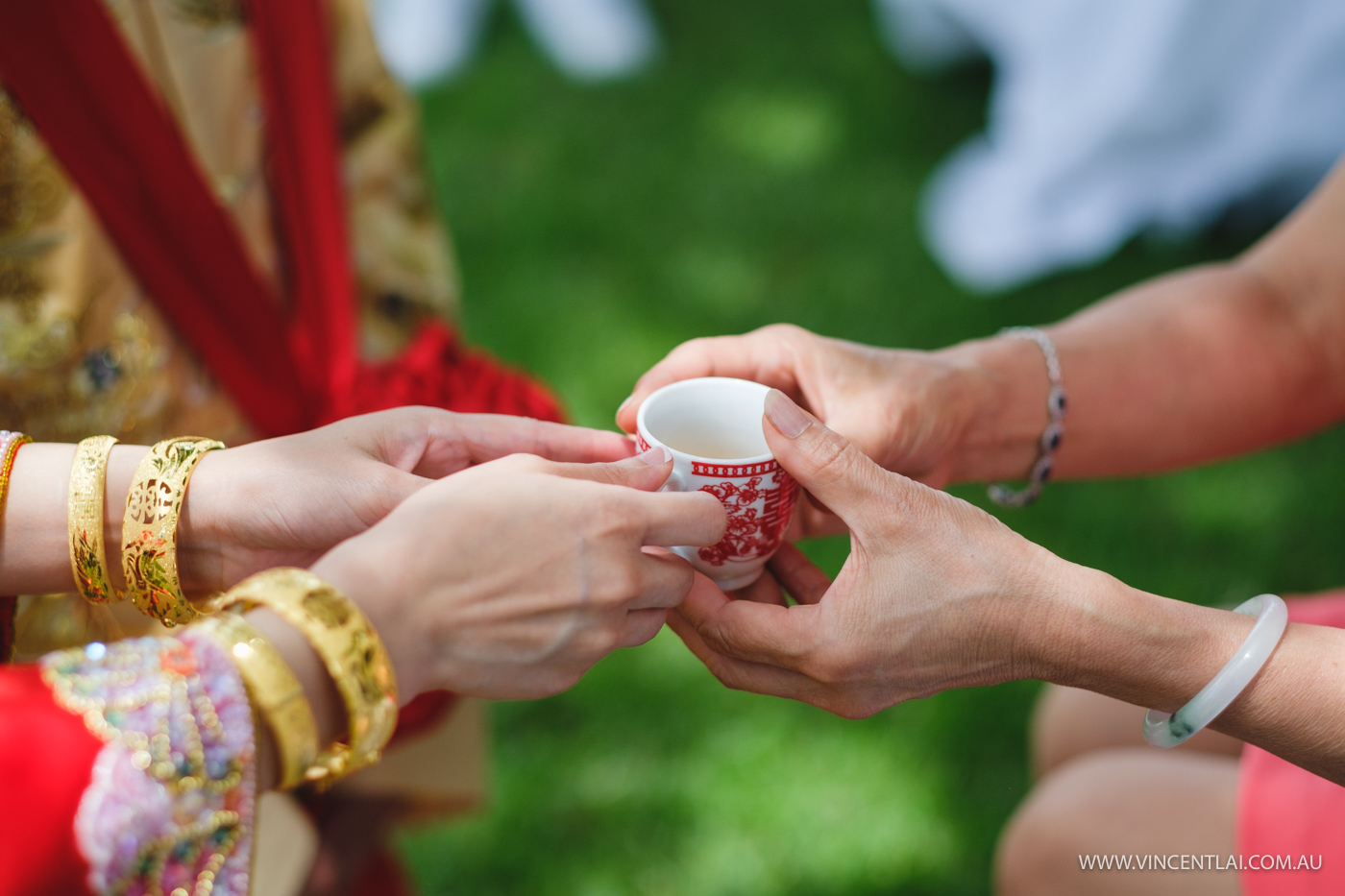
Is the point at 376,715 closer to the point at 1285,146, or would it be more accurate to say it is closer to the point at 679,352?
the point at 679,352

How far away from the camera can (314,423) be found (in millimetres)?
1516

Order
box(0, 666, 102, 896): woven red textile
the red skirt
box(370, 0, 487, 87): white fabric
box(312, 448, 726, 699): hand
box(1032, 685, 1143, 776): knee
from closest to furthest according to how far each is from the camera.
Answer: box(0, 666, 102, 896): woven red textile
box(312, 448, 726, 699): hand
the red skirt
box(1032, 685, 1143, 776): knee
box(370, 0, 487, 87): white fabric

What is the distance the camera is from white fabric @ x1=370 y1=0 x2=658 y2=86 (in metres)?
3.80

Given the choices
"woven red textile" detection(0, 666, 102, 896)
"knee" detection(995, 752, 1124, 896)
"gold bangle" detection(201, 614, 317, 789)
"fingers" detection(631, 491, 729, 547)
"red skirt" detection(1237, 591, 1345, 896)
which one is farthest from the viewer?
"knee" detection(995, 752, 1124, 896)

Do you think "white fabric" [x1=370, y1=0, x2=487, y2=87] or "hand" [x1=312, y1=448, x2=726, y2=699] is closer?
"hand" [x1=312, y1=448, x2=726, y2=699]

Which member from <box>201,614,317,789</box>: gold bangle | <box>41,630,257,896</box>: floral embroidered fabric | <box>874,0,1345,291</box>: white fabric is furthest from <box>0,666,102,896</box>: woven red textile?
<box>874,0,1345,291</box>: white fabric

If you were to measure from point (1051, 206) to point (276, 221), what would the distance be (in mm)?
2406

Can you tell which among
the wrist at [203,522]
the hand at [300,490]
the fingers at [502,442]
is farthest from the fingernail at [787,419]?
the wrist at [203,522]

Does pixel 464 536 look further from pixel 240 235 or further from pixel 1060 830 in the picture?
pixel 1060 830

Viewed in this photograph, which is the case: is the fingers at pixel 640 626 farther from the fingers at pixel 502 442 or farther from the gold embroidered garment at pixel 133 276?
the gold embroidered garment at pixel 133 276

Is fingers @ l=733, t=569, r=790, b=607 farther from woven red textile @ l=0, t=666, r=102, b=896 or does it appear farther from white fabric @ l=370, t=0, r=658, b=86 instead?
white fabric @ l=370, t=0, r=658, b=86

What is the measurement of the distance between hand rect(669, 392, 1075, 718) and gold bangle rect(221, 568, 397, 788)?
0.42m

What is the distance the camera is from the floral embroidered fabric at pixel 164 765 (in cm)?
73

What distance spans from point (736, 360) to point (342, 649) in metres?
0.69
